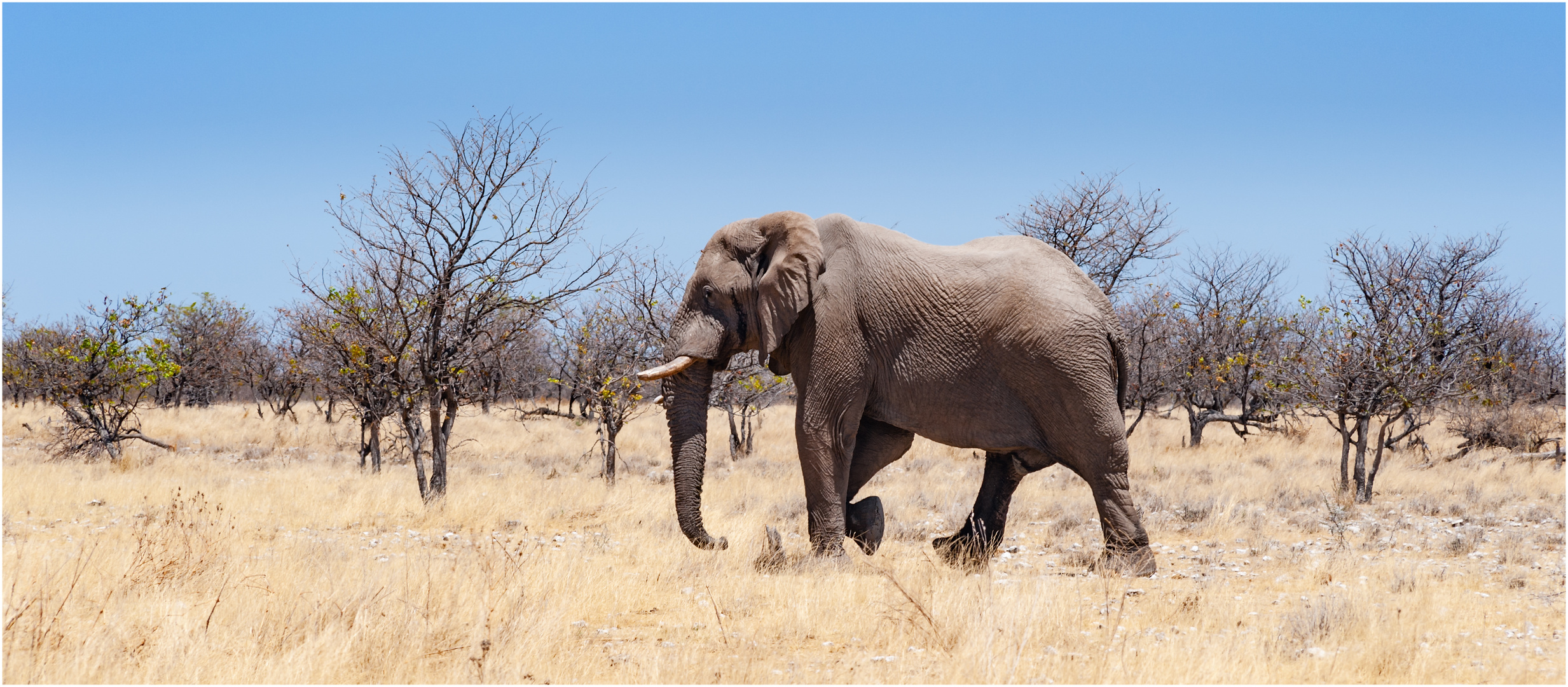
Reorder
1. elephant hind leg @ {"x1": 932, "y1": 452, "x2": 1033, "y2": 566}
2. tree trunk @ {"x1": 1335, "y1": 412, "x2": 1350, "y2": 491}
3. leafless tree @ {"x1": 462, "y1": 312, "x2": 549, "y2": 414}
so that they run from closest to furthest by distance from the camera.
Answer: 1. elephant hind leg @ {"x1": 932, "y1": 452, "x2": 1033, "y2": 566}
2. leafless tree @ {"x1": 462, "y1": 312, "x2": 549, "y2": 414}
3. tree trunk @ {"x1": 1335, "y1": 412, "x2": 1350, "y2": 491}

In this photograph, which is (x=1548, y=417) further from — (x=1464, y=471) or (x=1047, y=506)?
(x=1047, y=506)

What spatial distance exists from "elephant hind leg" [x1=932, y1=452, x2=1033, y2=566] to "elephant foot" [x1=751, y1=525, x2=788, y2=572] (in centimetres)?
158

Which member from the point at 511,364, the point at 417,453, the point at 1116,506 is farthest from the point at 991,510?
the point at 511,364

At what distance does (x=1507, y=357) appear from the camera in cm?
2875

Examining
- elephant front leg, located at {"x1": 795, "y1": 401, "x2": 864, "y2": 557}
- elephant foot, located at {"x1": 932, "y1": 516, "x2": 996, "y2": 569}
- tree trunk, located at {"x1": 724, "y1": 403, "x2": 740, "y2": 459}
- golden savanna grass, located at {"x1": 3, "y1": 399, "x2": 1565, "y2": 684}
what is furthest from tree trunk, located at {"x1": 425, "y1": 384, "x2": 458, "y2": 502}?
tree trunk, located at {"x1": 724, "y1": 403, "x2": 740, "y2": 459}

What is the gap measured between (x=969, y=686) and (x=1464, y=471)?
15058 mm

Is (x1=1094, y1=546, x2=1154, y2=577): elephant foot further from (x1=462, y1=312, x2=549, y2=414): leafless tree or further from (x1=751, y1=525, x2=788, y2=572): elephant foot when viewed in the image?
(x1=462, y1=312, x2=549, y2=414): leafless tree

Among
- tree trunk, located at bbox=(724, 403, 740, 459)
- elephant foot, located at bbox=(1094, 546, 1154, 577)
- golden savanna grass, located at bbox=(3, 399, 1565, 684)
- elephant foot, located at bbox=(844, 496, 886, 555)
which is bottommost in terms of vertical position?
golden savanna grass, located at bbox=(3, 399, 1565, 684)

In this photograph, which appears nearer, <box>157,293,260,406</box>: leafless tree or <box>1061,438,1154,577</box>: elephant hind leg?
<box>1061,438,1154,577</box>: elephant hind leg

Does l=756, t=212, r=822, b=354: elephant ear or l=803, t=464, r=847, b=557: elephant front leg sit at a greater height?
l=756, t=212, r=822, b=354: elephant ear

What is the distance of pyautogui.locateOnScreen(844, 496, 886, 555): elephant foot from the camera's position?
8375mm

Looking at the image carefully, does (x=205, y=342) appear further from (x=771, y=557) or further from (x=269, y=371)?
(x=771, y=557)

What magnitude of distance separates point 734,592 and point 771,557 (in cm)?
97

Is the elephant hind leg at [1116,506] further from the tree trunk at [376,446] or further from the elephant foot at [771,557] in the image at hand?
the tree trunk at [376,446]
